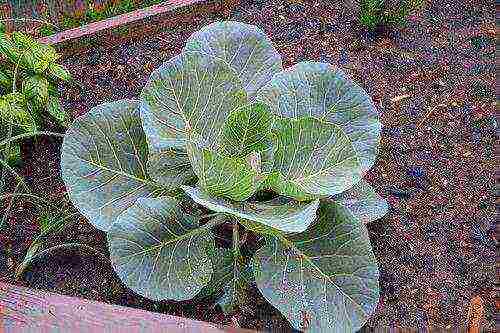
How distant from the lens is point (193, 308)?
1.77 metres

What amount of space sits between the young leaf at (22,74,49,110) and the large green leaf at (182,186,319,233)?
65cm

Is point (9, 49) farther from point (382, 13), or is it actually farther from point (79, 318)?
point (382, 13)

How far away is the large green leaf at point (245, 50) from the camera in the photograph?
6.03ft

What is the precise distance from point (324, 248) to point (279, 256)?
0.11 metres

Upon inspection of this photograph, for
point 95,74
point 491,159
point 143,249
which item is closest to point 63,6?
point 95,74

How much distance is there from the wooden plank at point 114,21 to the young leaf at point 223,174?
1031 millimetres

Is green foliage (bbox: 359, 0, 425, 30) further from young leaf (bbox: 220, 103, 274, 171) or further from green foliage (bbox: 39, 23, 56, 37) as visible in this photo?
green foliage (bbox: 39, 23, 56, 37)

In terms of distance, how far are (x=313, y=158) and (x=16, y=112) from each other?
83cm

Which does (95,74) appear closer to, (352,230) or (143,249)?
(143,249)

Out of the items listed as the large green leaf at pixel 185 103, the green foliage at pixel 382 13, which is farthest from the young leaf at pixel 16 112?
the green foliage at pixel 382 13

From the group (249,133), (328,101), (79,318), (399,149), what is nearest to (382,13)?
(399,149)

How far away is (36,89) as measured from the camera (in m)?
1.94

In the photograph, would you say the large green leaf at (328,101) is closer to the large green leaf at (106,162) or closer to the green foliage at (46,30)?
the large green leaf at (106,162)

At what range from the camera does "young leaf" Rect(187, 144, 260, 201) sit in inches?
57.7
